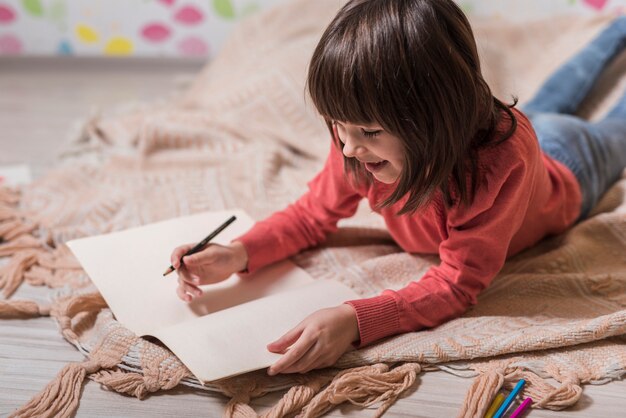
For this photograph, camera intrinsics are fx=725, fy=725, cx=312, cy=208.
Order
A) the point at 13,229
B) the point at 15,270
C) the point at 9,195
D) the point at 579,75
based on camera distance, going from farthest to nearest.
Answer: the point at 579,75 → the point at 9,195 → the point at 13,229 → the point at 15,270

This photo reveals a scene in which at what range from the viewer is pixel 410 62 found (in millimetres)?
812

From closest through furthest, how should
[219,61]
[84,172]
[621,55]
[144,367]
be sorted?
1. [144,367]
2. [84,172]
3. [621,55]
4. [219,61]

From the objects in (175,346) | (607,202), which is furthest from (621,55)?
(175,346)

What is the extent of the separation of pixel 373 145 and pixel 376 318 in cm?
24

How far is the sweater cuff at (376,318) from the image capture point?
947mm

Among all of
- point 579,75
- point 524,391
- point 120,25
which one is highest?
point 120,25

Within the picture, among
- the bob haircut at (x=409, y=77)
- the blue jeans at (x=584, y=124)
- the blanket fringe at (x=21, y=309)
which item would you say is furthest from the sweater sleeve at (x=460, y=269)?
the blanket fringe at (x=21, y=309)

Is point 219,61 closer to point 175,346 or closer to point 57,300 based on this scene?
point 57,300

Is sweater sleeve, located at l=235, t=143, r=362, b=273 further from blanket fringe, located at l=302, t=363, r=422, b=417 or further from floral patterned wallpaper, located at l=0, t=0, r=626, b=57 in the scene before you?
floral patterned wallpaper, located at l=0, t=0, r=626, b=57

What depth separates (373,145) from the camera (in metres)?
0.87

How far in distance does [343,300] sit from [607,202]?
567 mm

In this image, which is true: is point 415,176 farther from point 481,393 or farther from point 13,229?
point 13,229

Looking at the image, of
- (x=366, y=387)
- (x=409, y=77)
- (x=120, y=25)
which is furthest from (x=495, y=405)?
(x=120, y=25)

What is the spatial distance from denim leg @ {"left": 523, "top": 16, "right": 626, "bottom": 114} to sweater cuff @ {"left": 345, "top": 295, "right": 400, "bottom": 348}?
2.33 feet
